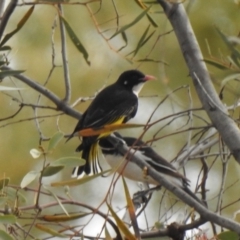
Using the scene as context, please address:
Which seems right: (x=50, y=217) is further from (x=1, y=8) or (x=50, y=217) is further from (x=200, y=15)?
(x=200, y=15)

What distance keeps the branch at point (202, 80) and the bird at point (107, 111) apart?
38.6 inches

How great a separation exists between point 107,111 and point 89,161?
0.42 m

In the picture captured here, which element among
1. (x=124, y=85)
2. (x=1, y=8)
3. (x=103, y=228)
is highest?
(x=124, y=85)

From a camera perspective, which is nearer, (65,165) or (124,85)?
(65,165)

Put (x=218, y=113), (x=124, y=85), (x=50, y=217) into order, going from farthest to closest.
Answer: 1. (x=124, y=85)
2. (x=218, y=113)
3. (x=50, y=217)

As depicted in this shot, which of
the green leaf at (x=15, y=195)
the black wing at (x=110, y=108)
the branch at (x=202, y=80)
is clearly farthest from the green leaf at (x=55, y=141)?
the black wing at (x=110, y=108)

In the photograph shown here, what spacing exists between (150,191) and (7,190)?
118cm

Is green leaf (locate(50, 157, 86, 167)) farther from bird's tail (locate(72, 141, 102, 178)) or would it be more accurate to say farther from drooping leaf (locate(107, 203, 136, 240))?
bird's tail (locate(72, 141, 102, 178))

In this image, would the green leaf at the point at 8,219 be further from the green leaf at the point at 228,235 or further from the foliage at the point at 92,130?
the green leaf at the point at 228,235

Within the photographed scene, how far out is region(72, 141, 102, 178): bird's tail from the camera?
2.94 metres

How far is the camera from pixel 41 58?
655 cm

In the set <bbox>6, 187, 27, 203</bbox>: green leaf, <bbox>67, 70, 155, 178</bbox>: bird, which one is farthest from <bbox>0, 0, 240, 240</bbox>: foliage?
<bbox>67, 70, 155, 178</bbox>: bird

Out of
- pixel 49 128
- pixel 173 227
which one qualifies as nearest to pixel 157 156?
pixel 173 227

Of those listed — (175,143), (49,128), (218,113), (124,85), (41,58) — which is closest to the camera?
(218,113)
